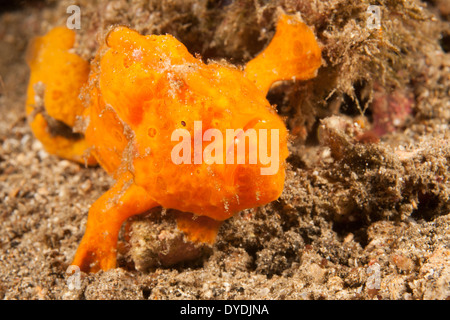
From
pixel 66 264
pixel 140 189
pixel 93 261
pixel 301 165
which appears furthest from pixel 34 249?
pixel 301 165

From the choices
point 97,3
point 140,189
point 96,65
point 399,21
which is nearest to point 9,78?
point 97,3

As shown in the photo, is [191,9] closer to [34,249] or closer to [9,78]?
[34,249]

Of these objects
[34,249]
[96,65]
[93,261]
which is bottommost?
[34,249]

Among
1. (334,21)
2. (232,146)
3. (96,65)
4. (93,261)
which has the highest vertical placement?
(334,21)

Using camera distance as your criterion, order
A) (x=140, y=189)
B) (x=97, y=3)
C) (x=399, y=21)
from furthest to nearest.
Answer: (x=97, y=3) < (x=399, y=21) < (x=140, y=189)

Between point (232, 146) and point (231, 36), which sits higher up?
point (231, 36)

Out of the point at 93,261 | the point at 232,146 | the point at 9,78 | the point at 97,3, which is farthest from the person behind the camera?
the point at 9,78

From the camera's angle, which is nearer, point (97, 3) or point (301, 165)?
point (301, 165)

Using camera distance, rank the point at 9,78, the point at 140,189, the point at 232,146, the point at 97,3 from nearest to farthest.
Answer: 1. the point at 232,146
2. the point at 140,189
3. the point at 97,3
4. the point at 9,78

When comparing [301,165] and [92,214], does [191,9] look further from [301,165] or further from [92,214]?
[92,214]
